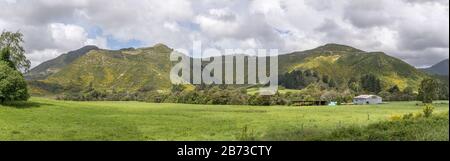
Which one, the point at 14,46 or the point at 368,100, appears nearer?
the point at 14,46

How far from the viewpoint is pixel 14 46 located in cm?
8144

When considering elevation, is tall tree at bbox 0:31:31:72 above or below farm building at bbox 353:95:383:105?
above

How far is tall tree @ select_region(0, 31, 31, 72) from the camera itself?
80.2 metres

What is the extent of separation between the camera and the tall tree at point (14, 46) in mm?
80250

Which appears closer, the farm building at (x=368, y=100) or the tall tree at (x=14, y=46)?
the tall tree at (x=14, y=46)

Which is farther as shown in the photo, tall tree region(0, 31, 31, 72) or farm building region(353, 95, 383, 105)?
farm building region(353, 95, 383, 105)

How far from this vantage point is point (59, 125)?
44438mm

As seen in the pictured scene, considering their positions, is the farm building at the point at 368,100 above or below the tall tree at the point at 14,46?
below

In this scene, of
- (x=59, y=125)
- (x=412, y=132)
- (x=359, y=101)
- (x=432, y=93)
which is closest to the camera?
(x=412, y=132)

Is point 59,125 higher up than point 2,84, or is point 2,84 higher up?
point 2,84
